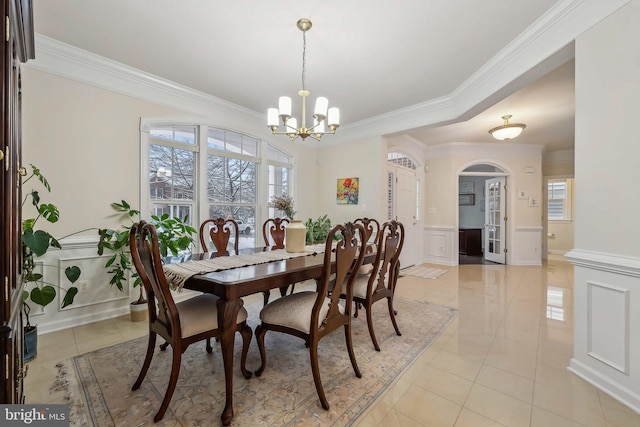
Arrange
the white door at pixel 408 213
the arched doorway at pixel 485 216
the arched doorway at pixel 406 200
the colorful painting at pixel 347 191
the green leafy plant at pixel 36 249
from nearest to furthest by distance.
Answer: the green leafy plant at pixel 36 249 < the colorful painting at pixel 347 191 < the arched doorway at pixel 406 200 < the white door at pixel 408 213 < the arched doorway at pixel 485 216

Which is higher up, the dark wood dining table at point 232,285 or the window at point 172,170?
the window at point 172,170

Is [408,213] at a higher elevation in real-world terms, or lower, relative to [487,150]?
lower

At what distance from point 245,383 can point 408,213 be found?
14.9ft

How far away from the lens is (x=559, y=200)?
7.23 metres

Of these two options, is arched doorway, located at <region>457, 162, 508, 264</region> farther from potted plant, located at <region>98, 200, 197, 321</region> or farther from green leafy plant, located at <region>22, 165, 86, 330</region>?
green leafy plant, located at <region>22, 165, 86, 330</region>

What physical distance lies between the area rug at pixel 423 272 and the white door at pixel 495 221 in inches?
76.4

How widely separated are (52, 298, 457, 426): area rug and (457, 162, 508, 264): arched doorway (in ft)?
15.7

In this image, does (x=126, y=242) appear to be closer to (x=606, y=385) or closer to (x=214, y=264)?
(x=214, y=264)

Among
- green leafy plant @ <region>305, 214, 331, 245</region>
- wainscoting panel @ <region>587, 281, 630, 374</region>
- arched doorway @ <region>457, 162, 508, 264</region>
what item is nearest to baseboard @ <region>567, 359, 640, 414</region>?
wainscoting panel @ <region>587, 281, 630, 374</region>

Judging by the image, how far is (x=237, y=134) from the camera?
4086 mm

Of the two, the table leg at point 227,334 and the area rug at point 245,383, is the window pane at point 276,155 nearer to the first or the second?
the area rug at point 245,383

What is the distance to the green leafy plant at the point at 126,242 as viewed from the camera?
2.63 m

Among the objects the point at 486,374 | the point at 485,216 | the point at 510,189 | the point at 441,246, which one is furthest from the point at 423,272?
the point at 486,374

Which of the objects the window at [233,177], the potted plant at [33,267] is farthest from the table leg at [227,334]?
the window at [233,177]
